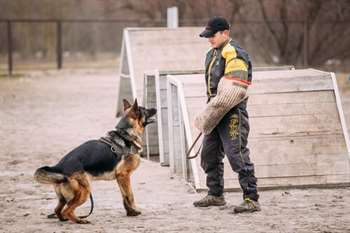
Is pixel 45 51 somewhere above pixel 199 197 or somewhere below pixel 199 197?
above

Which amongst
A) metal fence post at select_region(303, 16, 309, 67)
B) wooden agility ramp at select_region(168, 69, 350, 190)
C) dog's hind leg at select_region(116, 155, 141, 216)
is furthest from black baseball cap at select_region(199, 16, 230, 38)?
metal fence post at select_region(303, 16, 309, 67)

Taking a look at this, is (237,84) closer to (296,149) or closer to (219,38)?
(219,38)

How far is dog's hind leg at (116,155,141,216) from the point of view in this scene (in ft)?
23.7

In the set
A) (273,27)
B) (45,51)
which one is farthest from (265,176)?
(45,51)

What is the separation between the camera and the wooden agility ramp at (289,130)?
8.52m

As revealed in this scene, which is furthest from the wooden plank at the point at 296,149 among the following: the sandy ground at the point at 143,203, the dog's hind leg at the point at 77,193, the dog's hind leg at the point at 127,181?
the dog's hind leg at the point at 77,193

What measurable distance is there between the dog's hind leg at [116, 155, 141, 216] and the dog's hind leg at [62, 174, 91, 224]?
1.37 ft

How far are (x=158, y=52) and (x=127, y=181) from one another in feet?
21.8

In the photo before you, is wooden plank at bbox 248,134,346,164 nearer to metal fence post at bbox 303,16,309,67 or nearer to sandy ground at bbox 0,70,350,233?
sandy ground at bbox 0,70,350,233

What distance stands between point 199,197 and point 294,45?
1999cm

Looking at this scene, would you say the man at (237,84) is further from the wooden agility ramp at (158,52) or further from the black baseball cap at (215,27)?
the wooden agility ramp at (158,52)

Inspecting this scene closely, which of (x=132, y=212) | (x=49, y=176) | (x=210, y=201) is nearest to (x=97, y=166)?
(x=49, y=176)

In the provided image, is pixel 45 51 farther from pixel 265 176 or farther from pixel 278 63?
pixel 265 176

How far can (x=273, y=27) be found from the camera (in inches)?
1069
